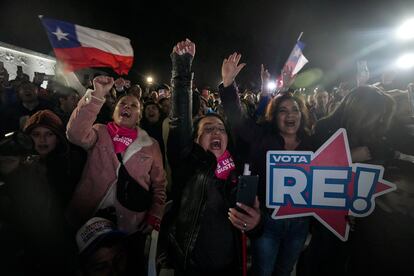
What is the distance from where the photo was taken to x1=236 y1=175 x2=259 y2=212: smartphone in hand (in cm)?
156

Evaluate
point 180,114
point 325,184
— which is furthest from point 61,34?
point 325,184

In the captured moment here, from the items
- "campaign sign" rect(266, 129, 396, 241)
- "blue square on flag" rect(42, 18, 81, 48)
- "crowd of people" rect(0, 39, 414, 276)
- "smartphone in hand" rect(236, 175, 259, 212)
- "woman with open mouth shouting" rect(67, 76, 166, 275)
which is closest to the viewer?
"smartphone in hand" rect(236, 175, 259, 212)

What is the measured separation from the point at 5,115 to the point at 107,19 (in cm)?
1399

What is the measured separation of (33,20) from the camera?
11.6 meters

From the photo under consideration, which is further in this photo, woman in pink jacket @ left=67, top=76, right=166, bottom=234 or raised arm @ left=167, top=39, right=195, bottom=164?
woman in pink jacket @ left=67, top=76, right=166, bottom=234

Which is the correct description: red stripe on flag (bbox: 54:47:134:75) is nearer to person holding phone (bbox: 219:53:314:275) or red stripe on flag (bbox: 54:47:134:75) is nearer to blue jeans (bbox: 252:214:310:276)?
person holding phone (bbox: 219:53:314:275)

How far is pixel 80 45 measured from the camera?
3207 mm

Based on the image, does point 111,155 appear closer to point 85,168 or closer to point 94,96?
point 85,168

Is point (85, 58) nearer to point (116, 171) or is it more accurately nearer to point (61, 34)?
point (61, 34)

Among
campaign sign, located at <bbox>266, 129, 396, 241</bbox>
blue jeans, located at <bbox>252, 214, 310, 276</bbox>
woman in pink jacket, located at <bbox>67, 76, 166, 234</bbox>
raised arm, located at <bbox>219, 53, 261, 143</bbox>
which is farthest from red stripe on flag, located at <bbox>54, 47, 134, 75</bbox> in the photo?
blue jeans, located at <bbox>252, 214, 310, 276</bbox>

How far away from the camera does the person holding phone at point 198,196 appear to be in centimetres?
188

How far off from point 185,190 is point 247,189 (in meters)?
0.60

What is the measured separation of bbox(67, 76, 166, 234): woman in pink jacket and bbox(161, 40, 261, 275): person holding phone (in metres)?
0.52

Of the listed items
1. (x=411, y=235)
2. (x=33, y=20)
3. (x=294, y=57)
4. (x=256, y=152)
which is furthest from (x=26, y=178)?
(x=33, y=20)
